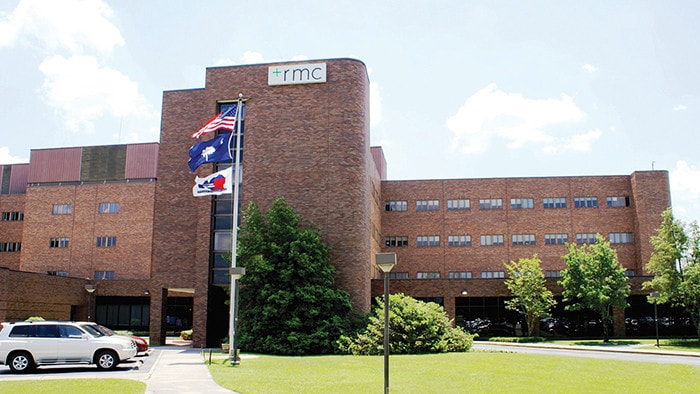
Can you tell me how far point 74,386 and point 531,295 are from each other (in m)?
34.5

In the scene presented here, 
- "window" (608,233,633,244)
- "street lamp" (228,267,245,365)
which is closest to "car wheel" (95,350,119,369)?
"street lamp" (228,267,245,365)

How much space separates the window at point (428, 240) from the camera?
5569 cm

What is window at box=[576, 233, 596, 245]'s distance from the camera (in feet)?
178

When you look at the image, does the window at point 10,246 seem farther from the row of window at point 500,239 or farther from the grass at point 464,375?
the grass at point 464,375

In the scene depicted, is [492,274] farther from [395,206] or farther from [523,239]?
[395,206]

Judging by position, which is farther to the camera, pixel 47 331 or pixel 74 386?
pixel 47 331

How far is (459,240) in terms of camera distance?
55531 millimetres

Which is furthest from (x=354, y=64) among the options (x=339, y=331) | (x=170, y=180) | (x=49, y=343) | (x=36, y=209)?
(x=36, y=209)

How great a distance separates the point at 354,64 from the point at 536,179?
23.4 metres

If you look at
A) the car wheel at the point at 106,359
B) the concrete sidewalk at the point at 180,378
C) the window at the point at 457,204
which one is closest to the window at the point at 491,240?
the window at the point at 457,204

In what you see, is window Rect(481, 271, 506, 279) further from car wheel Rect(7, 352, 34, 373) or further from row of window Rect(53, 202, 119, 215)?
car wheel Rect(7, 352, 34, 373)

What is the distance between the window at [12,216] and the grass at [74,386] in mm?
48253

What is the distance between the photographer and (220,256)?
3912cm

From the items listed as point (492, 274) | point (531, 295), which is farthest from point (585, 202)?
point (531, 295)
